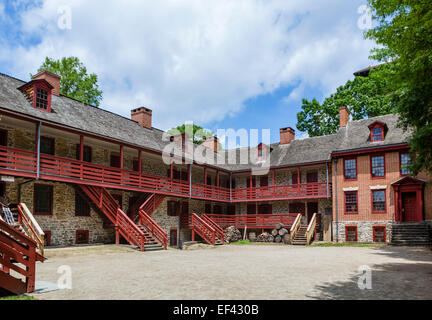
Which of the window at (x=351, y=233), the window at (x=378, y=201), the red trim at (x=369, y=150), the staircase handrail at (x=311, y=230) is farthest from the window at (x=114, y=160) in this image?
the window at (x=378, y=201)

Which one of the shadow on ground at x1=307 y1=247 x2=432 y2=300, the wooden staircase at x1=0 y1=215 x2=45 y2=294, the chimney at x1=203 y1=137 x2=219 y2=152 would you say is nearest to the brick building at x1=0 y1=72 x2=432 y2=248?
the chimney at x1=203 y1=137 x2=219 y2=152

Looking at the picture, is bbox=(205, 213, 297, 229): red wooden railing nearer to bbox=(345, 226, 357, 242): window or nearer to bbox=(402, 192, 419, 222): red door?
bbox=(345, 226, 357, 242): window

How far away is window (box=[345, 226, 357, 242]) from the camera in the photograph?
25406 mm

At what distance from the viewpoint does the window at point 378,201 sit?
24766 millimetres

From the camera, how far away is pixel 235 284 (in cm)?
893

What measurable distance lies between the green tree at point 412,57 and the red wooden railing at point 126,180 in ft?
44.7

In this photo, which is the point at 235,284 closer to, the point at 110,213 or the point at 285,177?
the point at 110,213

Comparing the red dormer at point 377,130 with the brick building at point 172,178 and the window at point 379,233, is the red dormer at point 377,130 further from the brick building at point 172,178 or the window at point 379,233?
the window at point 379,233

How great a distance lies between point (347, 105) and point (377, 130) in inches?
515

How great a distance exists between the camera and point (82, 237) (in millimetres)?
19844

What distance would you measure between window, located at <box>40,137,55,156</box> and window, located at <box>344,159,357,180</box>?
62.0 ft

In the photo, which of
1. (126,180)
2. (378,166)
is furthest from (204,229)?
(378,166)

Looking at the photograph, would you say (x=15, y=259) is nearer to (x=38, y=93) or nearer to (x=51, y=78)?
(x=38, y=93)

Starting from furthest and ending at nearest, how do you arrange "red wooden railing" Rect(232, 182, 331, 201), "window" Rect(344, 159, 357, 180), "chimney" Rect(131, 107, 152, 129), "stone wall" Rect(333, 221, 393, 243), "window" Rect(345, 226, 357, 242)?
1. "chimney" Rect(131, 107, 152, 129)
2. "red wooden railing" Rect(232, 182, 331, 201)
3. "window" Rect(344, 159, 357, 180)
4. "window" Rect(345, 226, 357, 242)
5. "stone wall" Rect(333, 221, 393, 243)
